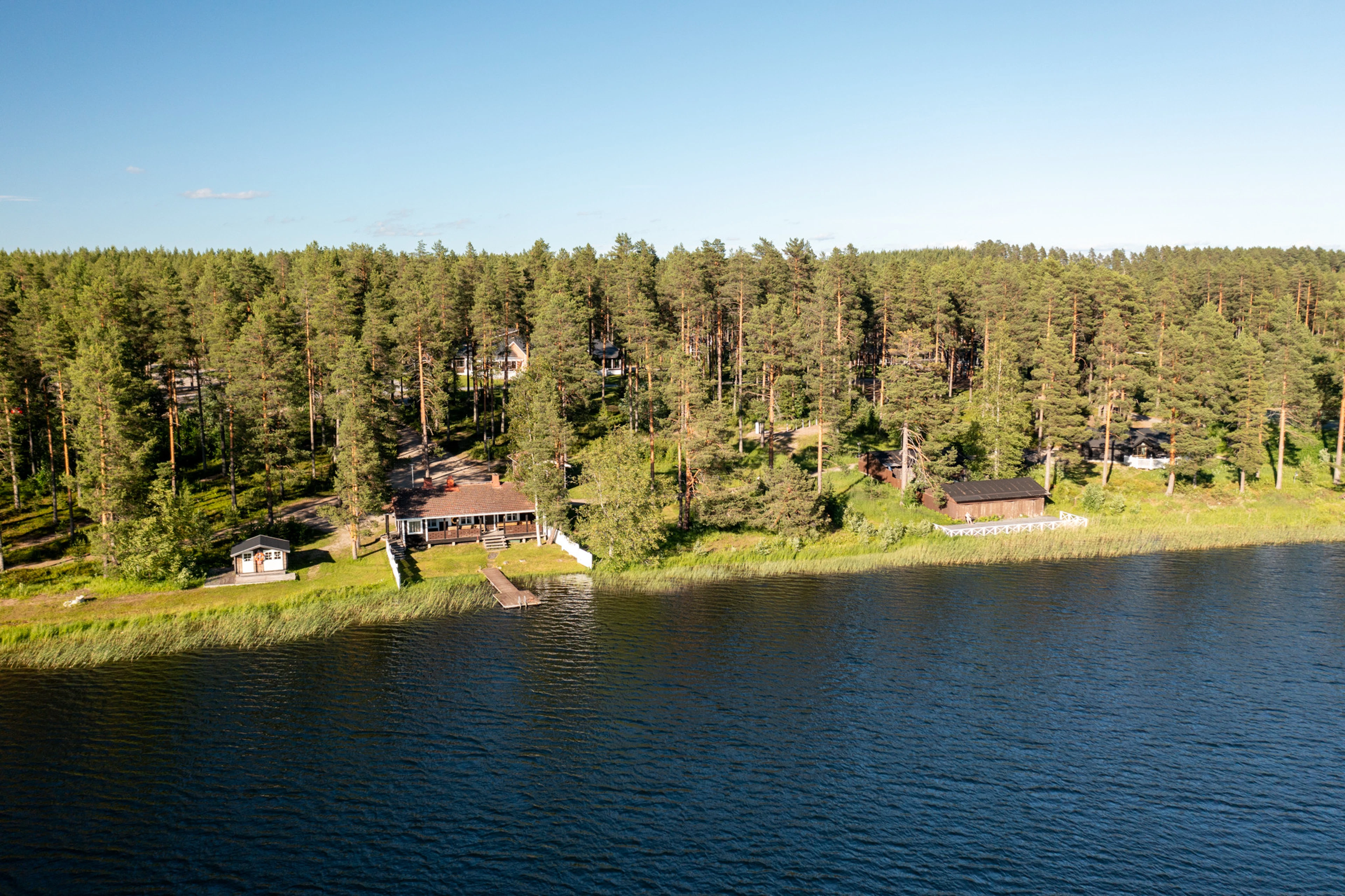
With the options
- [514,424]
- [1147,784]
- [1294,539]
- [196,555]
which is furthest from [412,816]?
[1294,539]

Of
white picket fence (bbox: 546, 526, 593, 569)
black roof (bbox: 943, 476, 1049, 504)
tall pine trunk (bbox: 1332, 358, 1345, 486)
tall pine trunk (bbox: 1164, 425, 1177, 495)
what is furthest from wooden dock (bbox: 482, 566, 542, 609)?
tall pine trunk (bbox: 1332, 358, 1345, 486)

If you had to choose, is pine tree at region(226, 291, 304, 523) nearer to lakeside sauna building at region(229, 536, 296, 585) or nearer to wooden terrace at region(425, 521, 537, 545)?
lakeside sauna building at region(229, 536, 296, 585)

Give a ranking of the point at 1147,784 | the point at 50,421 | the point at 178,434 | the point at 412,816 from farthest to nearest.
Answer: the point at 178,434
the point at 50,421
the point at 1147,784
the point at 412,816

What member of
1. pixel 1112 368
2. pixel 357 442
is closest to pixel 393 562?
pixel 357 442

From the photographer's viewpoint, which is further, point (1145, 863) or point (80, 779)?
point (80, 779)

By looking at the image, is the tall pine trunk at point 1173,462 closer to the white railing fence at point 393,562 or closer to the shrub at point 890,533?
the shrub at point 890,533

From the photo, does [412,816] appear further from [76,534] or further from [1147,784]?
[76,534]

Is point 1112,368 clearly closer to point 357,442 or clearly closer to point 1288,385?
point 1288,385
